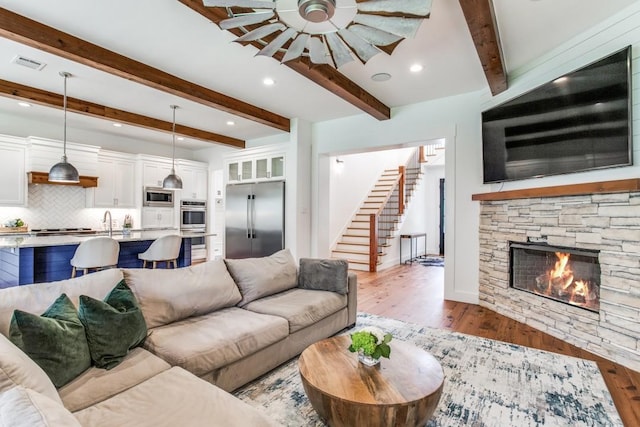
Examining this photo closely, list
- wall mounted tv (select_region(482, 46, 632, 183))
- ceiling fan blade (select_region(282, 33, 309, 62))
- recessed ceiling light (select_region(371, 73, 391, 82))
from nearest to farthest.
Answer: ceiling fan blade (select_region(282, 33, 309, 62)) < wall mounted tv (select_region(482, 46, 632, 183)) < recessed ceiling light (select_region(371, 73, 391, 82))

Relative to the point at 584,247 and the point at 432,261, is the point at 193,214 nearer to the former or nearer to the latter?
the point at 432,261

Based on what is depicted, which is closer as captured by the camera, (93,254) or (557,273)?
(557,273)

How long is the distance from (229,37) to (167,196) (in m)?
4.94

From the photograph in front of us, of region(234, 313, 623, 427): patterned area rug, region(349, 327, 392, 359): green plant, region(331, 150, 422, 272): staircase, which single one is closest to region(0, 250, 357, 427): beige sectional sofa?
region(234, 313, 623, 427): patterned area rug

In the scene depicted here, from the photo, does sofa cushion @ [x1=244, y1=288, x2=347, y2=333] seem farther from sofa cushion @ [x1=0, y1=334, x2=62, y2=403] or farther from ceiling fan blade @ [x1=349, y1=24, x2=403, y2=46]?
ceiling fan blade @ [x1=349, y1=24, x2=403, y2=46]

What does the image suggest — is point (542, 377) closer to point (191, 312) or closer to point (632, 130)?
point (632, 130)

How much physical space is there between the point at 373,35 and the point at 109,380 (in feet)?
7.95

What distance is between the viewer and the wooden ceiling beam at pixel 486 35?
2.30 metres

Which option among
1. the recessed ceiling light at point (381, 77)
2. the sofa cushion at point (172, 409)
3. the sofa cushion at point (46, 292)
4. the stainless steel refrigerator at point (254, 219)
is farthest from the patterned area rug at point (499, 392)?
the stainless steel refrigerator at point (254, 219)

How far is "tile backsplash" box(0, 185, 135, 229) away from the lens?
17.8ft

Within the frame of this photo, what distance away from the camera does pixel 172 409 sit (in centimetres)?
135

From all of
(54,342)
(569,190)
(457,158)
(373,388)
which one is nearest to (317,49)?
(373,388)

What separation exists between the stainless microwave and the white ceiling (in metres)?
2.09

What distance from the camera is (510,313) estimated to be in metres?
3.80
